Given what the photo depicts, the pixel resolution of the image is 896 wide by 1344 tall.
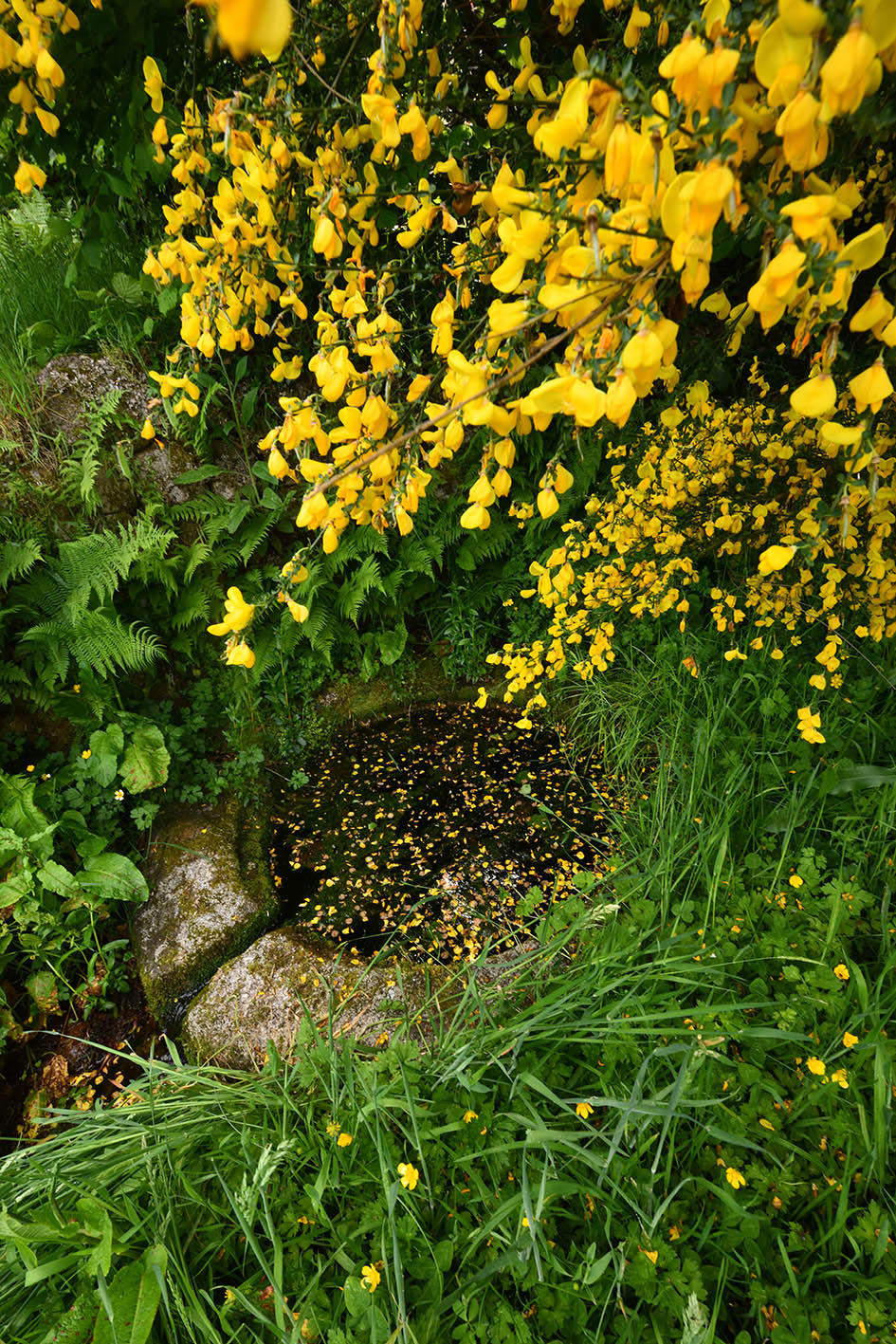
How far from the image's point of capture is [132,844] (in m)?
2.55

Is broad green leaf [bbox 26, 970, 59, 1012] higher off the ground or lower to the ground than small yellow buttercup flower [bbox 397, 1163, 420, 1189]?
higher

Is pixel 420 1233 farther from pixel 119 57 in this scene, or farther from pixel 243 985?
pixel 119 57

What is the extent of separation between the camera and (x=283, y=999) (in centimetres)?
204

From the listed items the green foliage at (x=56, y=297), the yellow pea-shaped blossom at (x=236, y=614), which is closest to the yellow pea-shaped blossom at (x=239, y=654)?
the yellow pea-shaped blossom at (x=236, y=614)

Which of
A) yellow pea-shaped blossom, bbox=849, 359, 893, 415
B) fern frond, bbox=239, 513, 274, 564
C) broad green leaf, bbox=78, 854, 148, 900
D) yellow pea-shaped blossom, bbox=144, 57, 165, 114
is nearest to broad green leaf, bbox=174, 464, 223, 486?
fern frond, bbox=239, 513, 274, 564

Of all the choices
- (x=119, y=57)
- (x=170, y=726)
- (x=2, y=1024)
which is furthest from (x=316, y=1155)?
(x=119, y=57)

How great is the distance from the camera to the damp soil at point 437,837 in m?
2.25

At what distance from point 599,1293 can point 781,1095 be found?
21.2 inches

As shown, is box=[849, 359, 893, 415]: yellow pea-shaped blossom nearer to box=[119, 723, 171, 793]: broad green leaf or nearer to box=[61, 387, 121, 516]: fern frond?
box=[119, 723, 171, 793]: broad green leaf

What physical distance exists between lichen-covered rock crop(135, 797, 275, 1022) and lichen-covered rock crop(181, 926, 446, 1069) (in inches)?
4.4

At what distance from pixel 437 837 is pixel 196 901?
901 millimetres

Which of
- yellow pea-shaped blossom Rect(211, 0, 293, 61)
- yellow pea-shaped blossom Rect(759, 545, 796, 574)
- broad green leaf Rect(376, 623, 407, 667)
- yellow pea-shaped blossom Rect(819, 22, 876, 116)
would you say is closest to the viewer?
yellow pea-shaped blossom Rect(211, 0, 293, 61)

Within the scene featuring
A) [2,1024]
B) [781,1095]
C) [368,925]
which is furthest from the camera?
[368,925]

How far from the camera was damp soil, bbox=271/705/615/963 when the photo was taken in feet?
7.39
